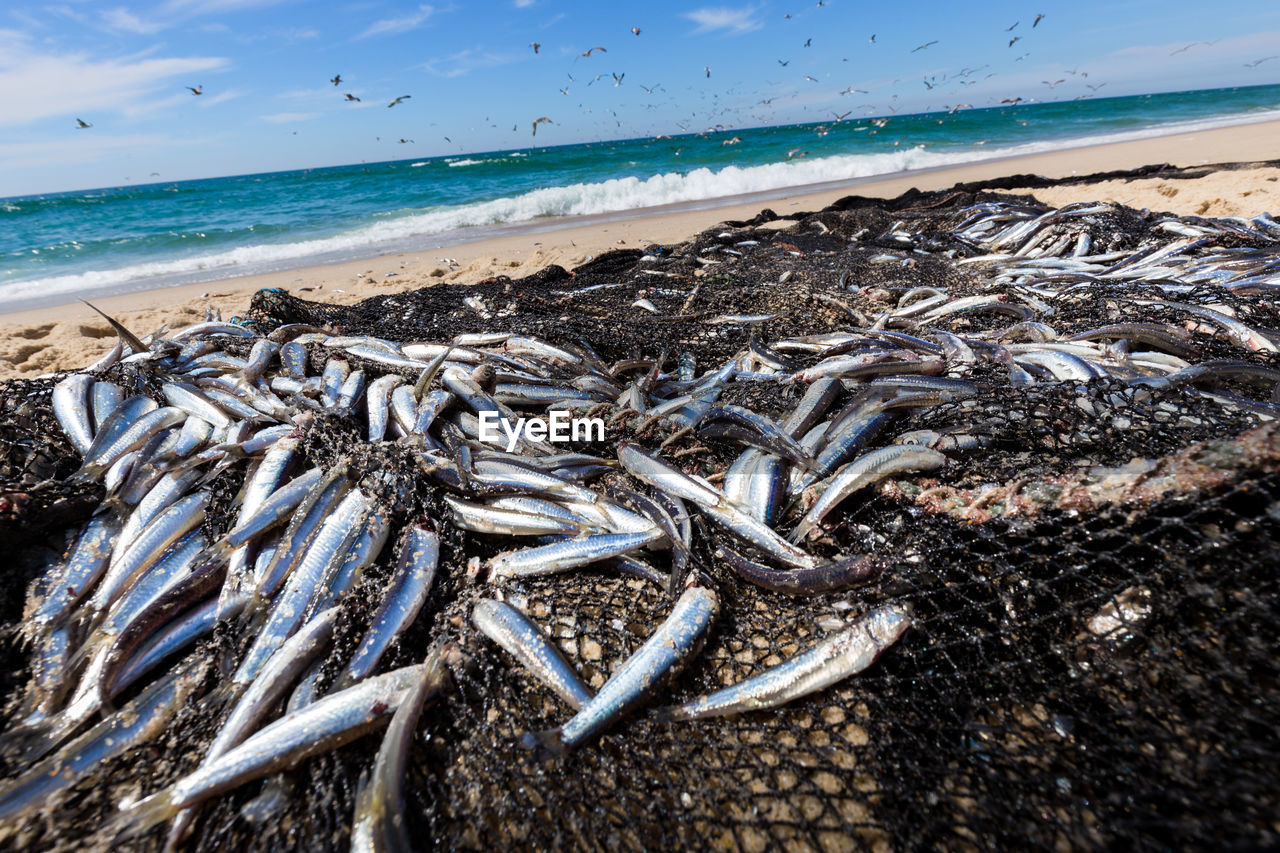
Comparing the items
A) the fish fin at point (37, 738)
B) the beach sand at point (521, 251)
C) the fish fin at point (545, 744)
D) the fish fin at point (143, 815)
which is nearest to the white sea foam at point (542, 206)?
the beach sand at point (521, 251)

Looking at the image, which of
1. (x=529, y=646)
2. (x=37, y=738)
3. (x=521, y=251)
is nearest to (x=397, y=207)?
(x=521, y=251)

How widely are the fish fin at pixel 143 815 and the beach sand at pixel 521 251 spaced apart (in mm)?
6241

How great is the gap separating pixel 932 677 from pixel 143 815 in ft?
8.34

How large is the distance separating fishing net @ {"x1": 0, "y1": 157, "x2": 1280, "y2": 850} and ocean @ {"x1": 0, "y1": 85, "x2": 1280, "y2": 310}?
12.8 metres

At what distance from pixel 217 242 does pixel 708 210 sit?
14075mm

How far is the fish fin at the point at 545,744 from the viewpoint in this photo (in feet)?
5.76

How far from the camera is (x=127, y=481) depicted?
281cm

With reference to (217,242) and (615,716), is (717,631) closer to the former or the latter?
(615,716)

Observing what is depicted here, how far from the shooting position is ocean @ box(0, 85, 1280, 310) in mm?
12805

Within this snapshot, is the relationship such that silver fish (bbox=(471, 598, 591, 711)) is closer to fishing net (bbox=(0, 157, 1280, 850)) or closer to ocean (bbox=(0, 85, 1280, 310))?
fishing net (bbox=(0, 157, 1280, 850))

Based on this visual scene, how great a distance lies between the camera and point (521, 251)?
1180cm

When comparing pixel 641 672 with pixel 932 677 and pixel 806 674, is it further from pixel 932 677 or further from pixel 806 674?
pixel 932 677

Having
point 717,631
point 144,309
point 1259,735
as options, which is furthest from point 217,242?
point 1259,735

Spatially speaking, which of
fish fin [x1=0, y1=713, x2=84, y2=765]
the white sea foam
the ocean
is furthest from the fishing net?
the ocean
